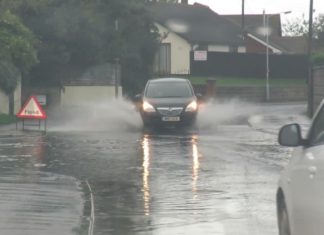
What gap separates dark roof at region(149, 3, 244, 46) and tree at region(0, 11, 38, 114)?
101 feet

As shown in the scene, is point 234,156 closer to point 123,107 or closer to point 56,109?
point 123,107

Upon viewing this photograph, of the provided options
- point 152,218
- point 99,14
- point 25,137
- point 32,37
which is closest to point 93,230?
point 152,218

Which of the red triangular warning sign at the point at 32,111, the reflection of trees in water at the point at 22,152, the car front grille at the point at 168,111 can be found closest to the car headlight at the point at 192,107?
the car front grille at the point at 168,111

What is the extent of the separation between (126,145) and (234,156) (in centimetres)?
349

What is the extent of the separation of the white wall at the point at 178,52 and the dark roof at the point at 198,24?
39cm

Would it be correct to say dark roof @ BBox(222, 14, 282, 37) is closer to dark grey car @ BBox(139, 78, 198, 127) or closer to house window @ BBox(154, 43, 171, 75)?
house window @ BBox(154, 43, 171, 75)

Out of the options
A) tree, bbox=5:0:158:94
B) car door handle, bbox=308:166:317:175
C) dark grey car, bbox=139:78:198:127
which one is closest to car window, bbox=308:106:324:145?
car door handle, bbox=308:166:317:175

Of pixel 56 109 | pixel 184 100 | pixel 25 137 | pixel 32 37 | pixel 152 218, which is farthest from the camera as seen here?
pixel 56 109

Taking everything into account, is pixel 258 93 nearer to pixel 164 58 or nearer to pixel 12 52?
pixel 164 58

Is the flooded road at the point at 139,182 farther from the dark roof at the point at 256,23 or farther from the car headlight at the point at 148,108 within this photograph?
the dark roof at the point at 256,23

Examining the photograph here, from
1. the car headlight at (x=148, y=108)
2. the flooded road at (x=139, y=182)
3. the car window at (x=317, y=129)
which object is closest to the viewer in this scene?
the car window at (x=317, y=129)

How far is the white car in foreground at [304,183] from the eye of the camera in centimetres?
599

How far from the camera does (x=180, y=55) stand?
6175 cm

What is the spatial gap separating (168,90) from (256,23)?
Answer: 2373 inches
